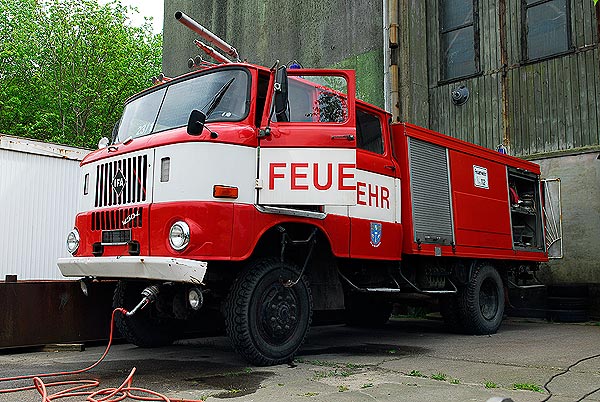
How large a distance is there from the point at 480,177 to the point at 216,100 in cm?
456

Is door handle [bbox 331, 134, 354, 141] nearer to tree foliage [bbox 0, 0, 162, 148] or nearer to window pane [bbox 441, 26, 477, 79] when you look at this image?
window pane [bbox 441, 26, 477, 79]

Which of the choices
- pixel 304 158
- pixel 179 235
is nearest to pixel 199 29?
pixel 304 158

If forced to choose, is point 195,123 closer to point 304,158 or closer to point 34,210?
point 304,158

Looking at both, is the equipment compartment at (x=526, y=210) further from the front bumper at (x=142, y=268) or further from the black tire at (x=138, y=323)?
the front bumper at (x=142, y=268)

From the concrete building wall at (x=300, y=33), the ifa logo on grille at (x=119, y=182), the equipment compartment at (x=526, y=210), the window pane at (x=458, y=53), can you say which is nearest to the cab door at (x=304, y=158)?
the ifa logo on grille at (x=119, y=182)

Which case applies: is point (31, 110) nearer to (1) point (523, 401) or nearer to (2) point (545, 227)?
(2) point (545, 227)

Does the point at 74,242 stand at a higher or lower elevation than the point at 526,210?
lower

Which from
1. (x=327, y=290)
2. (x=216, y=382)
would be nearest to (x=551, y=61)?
(x=327, y=290)

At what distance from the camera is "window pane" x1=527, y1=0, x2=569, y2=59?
1209cm

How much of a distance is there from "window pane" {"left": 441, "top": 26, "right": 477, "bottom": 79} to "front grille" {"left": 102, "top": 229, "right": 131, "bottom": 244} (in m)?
9.42

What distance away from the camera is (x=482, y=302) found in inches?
367

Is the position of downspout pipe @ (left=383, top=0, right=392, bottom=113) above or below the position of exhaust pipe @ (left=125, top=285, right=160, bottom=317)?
above

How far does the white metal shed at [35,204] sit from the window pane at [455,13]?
328 inches

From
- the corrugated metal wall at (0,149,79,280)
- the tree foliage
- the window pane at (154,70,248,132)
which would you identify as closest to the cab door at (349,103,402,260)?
the window pane at (154,70,248,132)
